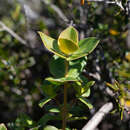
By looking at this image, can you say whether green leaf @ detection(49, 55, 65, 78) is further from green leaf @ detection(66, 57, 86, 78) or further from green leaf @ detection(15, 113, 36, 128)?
green leaf @ detection(15, 113, 36, 128)

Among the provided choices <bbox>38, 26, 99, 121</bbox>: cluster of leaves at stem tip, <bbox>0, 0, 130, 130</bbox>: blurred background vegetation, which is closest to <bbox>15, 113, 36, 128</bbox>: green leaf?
<bbox>0, 0, 130, 130</bbox>: blurred background vegetation

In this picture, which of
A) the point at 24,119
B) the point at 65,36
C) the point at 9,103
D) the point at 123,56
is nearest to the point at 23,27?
the point at 9,103

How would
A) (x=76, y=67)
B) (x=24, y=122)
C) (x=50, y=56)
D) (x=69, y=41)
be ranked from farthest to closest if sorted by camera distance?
(x=50, y=56) → (x=24, y=122) → (x=76, y=67) → (x=69, y=41)

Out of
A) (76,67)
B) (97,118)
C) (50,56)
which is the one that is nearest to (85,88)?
(76,67)

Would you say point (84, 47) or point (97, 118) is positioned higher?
point (84, 47)

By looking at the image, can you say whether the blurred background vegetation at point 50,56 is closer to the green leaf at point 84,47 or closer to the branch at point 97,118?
the branch at point 97,118

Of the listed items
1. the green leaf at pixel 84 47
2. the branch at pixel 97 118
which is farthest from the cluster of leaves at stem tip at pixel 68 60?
the branch at pixel 97 118

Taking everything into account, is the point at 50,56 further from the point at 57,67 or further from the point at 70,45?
the point at 70,45
